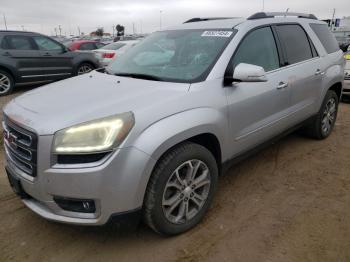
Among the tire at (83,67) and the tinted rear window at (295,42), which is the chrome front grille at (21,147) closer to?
the tinted rear window at (295,42)

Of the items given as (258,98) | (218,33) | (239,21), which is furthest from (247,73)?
(239,21)

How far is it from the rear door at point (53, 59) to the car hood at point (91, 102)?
6856 millimetres

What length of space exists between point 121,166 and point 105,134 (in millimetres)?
246

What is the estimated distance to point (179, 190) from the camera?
276cm

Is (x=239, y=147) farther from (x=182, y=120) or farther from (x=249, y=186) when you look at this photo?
(x=182, y=120)

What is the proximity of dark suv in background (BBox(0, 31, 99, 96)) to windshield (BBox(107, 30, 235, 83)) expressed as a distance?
587 centimetres

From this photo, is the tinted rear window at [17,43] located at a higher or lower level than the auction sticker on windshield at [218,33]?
higher

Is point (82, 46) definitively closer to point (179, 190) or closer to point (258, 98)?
point (258, 98)

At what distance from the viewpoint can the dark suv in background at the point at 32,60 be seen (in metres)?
8.62

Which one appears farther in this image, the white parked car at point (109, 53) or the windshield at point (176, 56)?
the white parked car at point (109, 53)

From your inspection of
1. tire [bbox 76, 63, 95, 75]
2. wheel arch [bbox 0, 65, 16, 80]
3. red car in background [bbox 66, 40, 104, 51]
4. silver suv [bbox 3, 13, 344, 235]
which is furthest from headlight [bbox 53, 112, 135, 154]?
red car in background [bbox 66, 40, 104, 51]

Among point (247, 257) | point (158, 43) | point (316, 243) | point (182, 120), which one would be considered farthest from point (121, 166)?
point (158, 43)

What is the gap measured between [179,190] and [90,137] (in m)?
0.87

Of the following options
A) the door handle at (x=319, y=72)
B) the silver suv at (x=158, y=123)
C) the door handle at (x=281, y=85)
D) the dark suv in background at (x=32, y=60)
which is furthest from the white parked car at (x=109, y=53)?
the door handle at (x=281, y=85)
